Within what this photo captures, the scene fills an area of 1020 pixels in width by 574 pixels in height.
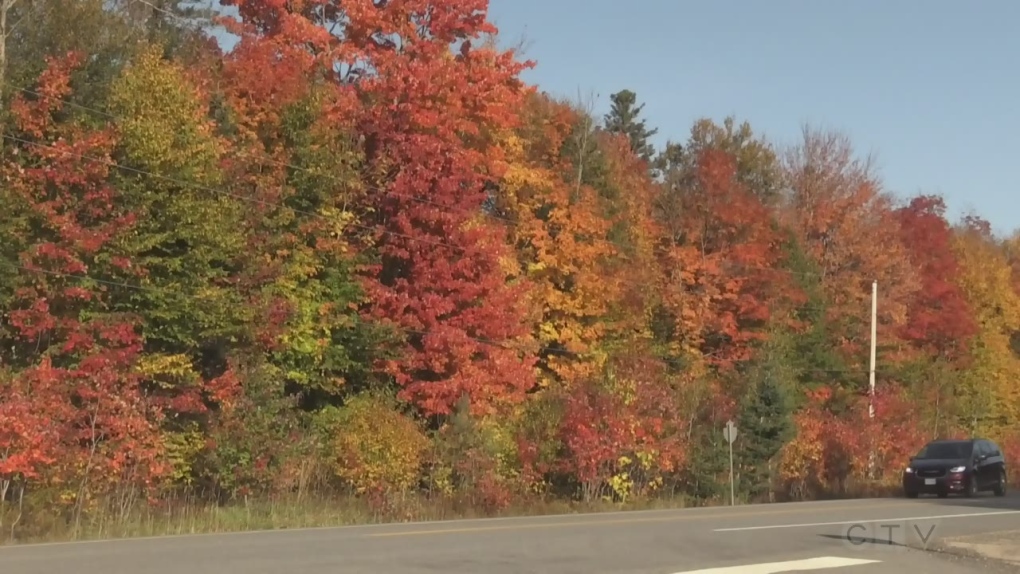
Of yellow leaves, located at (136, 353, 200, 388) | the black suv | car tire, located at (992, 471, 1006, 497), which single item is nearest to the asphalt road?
the black suv

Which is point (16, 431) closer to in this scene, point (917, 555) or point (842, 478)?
point (917, 555)

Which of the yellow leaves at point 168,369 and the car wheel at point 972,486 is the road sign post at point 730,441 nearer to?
the car wheel at point 972,486

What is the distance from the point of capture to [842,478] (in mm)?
43906

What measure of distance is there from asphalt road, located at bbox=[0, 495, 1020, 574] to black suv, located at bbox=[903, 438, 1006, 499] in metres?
10.1

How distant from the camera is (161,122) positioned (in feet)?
97.3

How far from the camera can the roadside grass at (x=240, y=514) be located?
851 inches

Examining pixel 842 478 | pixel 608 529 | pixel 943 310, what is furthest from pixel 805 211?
pixel 608 529

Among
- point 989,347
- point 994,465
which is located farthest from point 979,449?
point 989,347

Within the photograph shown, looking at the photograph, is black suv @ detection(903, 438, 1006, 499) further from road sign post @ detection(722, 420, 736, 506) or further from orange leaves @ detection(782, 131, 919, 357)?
orange leaves @ detection(782, 131, 919, 357)

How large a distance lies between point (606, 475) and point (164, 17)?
25.9 m

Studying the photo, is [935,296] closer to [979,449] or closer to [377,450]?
[979,449]

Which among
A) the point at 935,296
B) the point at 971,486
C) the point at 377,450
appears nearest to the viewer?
the point at 377,450

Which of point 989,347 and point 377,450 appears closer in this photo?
point 377,450

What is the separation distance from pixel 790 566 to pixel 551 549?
3334mm
